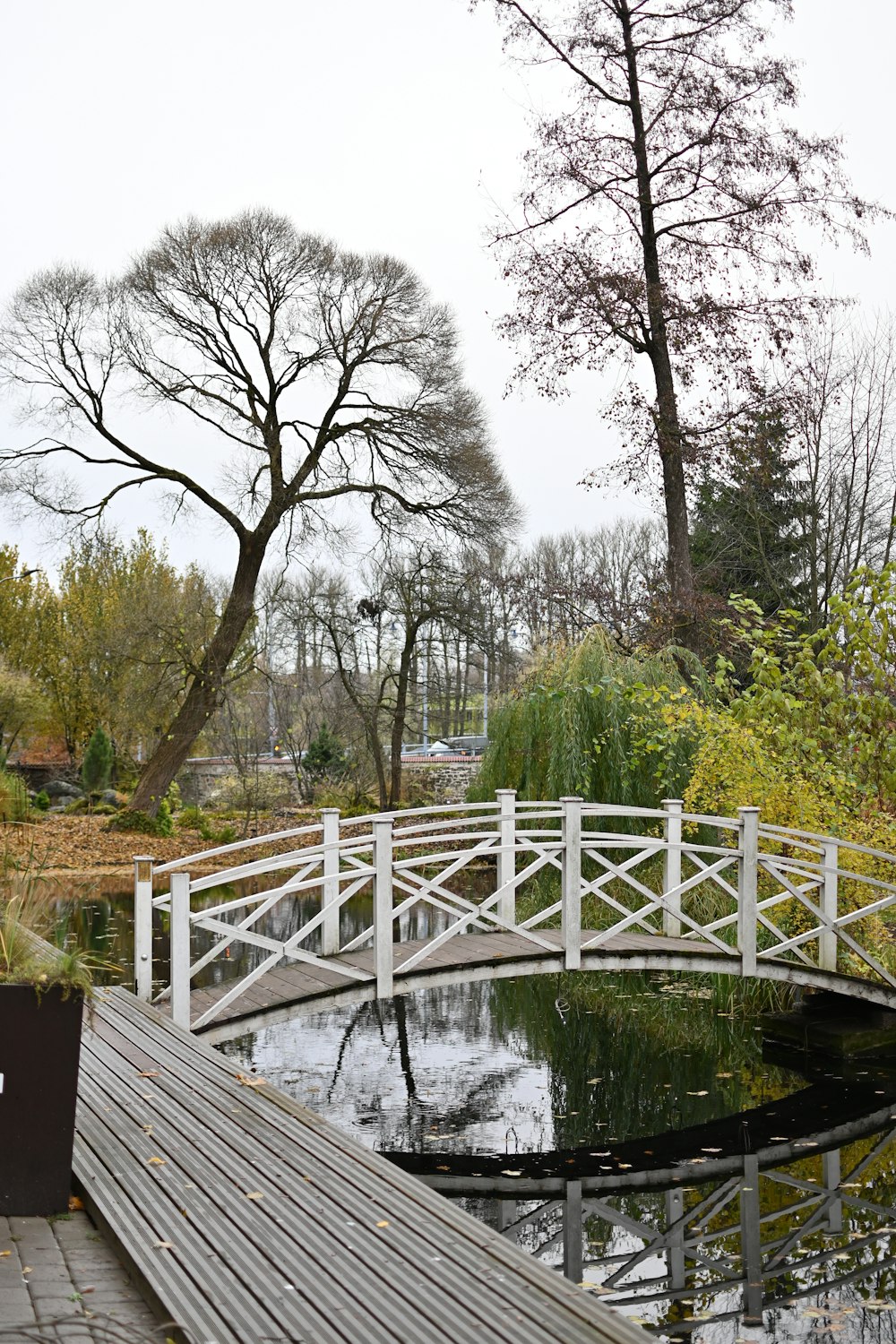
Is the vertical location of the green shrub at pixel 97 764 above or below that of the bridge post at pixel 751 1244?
above

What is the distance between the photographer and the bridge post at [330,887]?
8578mm

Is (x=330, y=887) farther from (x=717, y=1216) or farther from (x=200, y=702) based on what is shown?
(x=200, y=702)

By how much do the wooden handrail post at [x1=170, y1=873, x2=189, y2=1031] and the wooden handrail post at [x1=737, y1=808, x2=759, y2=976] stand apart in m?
4.47

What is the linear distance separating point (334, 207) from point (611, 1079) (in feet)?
86.5

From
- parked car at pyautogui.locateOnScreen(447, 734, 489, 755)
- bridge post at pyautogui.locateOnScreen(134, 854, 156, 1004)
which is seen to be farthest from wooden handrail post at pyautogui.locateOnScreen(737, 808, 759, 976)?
parked car at pyautogui.locateOnScreen(447, 734, 489, 755)

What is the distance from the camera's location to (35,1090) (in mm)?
4195

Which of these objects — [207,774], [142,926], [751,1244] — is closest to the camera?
[751,1244]

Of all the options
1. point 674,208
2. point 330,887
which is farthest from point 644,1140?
point 674,208

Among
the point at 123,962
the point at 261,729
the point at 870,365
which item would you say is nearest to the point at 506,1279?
the point at 123,962

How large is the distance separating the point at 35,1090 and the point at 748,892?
6872mm

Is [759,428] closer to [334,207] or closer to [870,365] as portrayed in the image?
[870,365]

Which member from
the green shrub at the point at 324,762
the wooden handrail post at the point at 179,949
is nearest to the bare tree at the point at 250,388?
the green shrub at the point at 324,762

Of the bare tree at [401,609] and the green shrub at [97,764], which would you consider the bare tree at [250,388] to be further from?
the green shrub at [97,764]

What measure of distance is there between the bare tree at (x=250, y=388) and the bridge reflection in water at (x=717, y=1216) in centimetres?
1719
